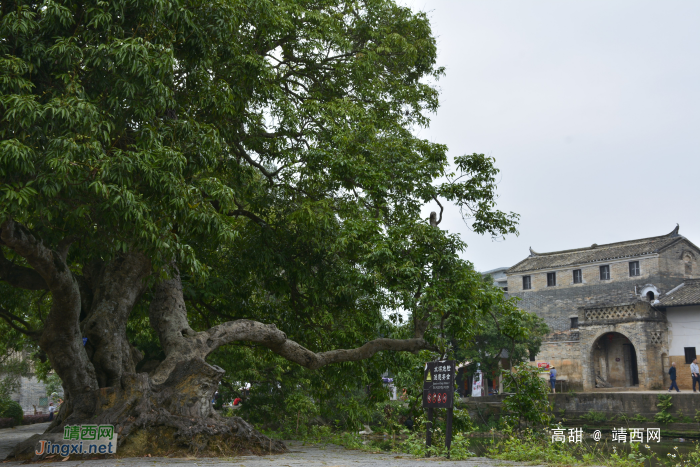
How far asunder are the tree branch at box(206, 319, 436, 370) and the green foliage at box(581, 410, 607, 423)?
61.9 feet

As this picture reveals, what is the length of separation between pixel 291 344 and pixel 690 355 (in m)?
26.5

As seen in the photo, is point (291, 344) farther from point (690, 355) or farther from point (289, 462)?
point (690, 355)

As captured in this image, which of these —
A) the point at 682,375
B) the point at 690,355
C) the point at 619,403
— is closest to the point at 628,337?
the point at 690,355

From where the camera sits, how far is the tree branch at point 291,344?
9.95 metres

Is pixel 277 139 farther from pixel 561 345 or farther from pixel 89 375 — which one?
pixel 561 345

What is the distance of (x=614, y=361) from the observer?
33188 millimetres

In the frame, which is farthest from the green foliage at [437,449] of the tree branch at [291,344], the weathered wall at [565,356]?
the weathered wall at [565,356]

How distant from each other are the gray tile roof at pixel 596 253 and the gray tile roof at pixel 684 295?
2.25 meters

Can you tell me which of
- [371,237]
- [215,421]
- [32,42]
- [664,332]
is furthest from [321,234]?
[664,332]

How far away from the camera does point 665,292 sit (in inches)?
1258

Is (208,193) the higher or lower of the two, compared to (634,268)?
lower

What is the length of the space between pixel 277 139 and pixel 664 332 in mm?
27049

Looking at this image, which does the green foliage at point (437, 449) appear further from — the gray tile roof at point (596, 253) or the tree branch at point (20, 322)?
the gray tile roof at point (596, 253)

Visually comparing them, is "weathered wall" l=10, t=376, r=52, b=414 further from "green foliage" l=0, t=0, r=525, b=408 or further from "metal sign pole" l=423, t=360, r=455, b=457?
"metal sign pole" l=423, t=360, r=455, b=457
